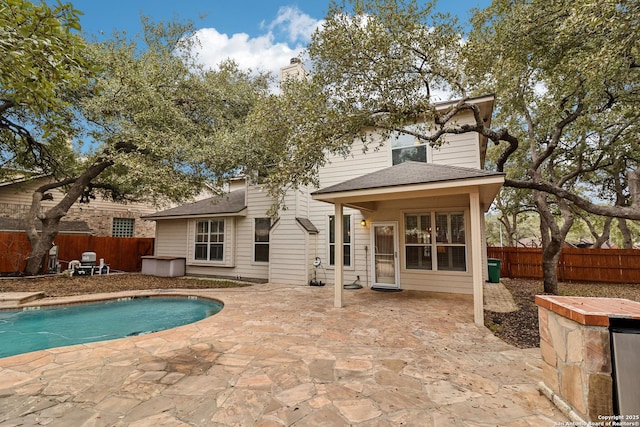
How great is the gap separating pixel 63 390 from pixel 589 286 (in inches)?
548

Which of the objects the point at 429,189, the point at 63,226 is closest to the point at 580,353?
the point at 429,189

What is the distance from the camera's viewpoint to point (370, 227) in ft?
29.1

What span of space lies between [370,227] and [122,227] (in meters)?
15.8

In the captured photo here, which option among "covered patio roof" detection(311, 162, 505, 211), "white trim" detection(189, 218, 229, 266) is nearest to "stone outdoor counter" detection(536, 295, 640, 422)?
"covered patio roof" detection(311, 162, 505, 211)

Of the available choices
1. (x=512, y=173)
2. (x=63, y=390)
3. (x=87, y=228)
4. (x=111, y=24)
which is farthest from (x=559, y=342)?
(x=87, y=228)

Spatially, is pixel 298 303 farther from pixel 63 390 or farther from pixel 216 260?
pixel 216 260

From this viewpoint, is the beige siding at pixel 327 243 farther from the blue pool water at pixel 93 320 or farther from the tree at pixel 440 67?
the blue pool water at pixel 93 320

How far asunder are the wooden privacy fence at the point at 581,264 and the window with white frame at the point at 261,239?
9.29 m

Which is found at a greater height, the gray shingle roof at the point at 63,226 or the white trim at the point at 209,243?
the gray shingle roof at the point at 63,226

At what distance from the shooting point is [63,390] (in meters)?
2.83

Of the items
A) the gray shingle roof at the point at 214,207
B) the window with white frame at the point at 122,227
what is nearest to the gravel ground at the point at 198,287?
the gray shingle roof at the point at 214,207

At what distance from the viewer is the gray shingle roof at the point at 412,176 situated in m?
5.15

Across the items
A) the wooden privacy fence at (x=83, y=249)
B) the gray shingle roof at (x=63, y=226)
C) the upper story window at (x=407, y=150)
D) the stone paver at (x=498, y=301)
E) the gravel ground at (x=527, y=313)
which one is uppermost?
the upper story window at (x=407, y=150)

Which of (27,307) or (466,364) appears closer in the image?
(466,364)
